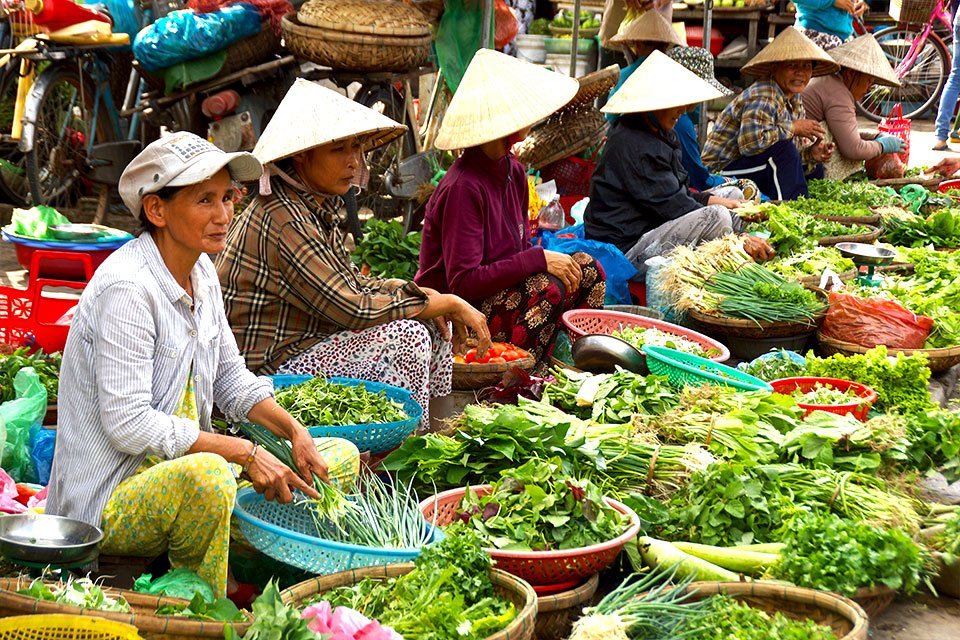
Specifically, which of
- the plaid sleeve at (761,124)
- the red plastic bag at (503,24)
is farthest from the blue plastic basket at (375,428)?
the red plastic bag at (503,24)

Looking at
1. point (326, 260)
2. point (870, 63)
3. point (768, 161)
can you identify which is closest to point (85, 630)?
point (326, 260)

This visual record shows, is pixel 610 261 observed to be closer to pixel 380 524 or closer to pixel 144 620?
pixel 380 524

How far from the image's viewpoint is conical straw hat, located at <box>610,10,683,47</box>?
6.84 m

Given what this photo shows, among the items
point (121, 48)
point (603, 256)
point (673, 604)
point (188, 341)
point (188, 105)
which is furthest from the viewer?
point (121, 48)

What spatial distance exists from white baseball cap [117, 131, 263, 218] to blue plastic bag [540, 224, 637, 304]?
2.98m

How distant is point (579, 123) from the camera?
7.22 meters

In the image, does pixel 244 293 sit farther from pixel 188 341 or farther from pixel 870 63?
pixel 870 63

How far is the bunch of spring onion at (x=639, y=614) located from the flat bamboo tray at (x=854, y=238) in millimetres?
3994

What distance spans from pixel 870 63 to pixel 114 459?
6639 mm

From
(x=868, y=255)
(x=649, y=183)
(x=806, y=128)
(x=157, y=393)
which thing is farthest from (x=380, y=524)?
(x=806, y=128)

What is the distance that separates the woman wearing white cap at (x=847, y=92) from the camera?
7.82 m

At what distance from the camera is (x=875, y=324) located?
190 inches

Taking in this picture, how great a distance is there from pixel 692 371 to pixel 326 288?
1335mm

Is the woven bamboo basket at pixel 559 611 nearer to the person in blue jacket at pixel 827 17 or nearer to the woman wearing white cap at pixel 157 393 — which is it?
the woman wearing white cap at pixel 157 393
